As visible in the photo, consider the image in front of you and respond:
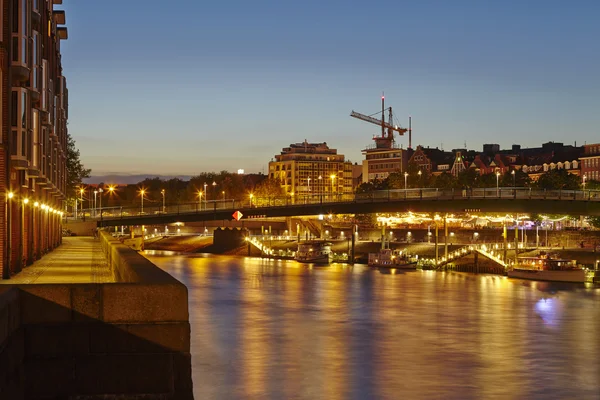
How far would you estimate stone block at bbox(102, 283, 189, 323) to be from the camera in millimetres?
17859

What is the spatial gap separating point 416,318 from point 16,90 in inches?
1319

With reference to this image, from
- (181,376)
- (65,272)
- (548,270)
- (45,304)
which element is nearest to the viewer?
(45,304)

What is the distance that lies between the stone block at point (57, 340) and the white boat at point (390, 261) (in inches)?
4064

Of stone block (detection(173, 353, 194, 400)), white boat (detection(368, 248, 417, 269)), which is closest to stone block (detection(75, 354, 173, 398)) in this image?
stone block (detection(173, 353, 194, 400))

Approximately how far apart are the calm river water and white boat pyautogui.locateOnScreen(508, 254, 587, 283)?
3517 mm

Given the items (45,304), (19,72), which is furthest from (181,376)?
(19,72)

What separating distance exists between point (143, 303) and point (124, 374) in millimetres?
1420

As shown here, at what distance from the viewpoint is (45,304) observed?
17.8m

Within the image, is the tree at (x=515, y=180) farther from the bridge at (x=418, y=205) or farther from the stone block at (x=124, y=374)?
the stone block at (x=124, y=374)

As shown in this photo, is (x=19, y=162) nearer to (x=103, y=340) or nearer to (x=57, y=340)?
(x=57, y=340)

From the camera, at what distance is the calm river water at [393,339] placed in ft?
124

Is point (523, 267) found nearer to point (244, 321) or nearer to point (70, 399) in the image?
point (244, 321)

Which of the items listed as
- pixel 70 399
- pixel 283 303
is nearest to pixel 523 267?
pixel 283 303

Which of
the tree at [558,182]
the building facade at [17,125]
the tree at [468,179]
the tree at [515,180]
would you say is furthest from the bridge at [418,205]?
the building facade at [17,125]
